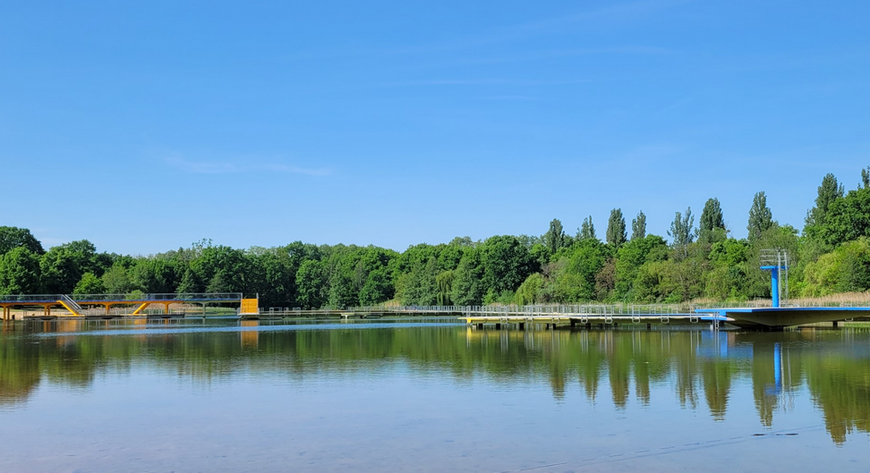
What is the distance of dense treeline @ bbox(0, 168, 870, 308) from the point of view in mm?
68938

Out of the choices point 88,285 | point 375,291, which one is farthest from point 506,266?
point 88,285

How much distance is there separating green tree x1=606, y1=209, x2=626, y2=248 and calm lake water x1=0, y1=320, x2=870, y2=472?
6821 centimetres

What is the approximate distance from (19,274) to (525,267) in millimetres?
60440

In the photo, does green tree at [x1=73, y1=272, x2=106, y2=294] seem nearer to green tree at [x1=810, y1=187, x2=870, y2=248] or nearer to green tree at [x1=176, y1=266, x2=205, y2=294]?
green tree at [x1=176, y1=266, x2=205, y2=294]

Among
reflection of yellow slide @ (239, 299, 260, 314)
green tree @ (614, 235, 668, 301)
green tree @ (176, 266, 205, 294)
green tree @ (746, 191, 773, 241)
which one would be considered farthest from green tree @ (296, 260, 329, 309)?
green tree @ (746, 191, 773, 241)

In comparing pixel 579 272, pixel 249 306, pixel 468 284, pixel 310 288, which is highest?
pixel 579 272

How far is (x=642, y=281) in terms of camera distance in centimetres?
7712

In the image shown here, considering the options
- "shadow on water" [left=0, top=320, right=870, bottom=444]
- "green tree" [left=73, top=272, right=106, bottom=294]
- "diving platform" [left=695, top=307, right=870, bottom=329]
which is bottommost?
"shadow on water" [left=0, top=320, right=870, bottom=444]

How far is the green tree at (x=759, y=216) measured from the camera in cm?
9138

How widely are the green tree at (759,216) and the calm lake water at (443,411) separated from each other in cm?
5491

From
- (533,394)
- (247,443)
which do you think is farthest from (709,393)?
(247,443)

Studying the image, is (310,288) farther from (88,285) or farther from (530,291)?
(530,291)

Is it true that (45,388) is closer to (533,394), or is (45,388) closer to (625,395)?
(533,394)

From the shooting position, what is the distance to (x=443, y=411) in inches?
835
